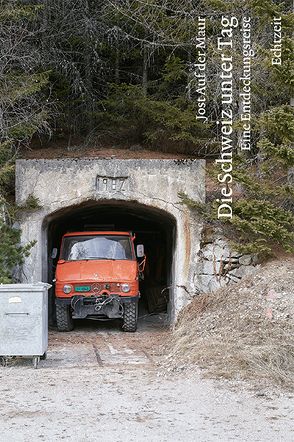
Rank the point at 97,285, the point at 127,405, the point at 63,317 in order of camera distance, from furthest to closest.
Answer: the point at 63,317, the point at 97,285, the point at 127,405

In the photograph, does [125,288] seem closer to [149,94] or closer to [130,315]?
[130,315]

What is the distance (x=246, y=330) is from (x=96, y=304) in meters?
4.40

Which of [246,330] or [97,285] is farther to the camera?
[97,285]

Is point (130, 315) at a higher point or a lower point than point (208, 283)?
Answer: lower

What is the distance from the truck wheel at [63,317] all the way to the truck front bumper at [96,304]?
0.24 meters

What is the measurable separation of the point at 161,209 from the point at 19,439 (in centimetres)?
843

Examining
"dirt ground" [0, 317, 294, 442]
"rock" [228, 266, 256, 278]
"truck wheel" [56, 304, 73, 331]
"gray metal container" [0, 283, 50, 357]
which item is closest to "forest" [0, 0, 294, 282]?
"rock" [228, 266, 256, 278]

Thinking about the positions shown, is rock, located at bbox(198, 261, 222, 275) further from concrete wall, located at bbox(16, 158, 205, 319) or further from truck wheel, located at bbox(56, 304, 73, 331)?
truck wheel, located at bbox(56, 304, 73, 331)

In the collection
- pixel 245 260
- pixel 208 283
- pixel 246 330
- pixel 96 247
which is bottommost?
pixel 246 330

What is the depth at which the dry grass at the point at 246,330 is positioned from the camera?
866cm

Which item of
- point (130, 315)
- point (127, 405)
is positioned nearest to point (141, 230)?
point (130, 315)

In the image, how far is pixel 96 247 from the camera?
1456 cm

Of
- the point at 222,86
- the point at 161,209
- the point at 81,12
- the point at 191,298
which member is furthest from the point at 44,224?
the point at 81,12

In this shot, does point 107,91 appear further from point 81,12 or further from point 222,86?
point 222,86
